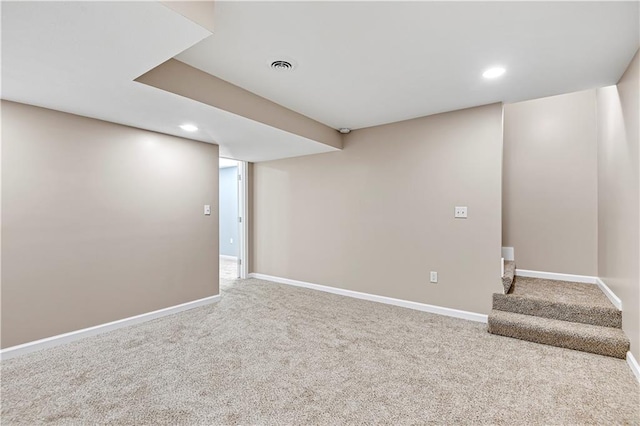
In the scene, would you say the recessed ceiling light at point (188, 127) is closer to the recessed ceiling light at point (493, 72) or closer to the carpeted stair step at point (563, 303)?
the recessed ceiling light at point (493, 72)

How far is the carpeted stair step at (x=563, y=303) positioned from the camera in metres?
2.63

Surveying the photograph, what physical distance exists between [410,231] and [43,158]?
12.4 ft

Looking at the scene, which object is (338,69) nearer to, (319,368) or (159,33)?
(159,33)

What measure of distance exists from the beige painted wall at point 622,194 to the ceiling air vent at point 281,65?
2490 mm

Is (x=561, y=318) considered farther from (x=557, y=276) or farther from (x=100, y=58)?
(x=100, y=58)

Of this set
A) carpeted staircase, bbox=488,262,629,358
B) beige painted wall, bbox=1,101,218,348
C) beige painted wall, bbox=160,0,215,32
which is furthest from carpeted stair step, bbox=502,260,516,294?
beige painted wall, bbox=1,101,218,348

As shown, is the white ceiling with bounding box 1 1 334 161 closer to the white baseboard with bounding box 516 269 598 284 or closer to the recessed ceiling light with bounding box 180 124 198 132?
the recessed ceiling light with bounding box 180 124 198 132

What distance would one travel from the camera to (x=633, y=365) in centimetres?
213

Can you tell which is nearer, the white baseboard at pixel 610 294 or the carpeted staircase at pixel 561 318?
the carpeted staircase at pixel 561 318

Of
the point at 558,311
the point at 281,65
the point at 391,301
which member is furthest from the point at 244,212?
the point at 558,311

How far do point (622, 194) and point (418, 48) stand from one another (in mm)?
2111

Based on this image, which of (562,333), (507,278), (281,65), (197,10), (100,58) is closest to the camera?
(197,10)

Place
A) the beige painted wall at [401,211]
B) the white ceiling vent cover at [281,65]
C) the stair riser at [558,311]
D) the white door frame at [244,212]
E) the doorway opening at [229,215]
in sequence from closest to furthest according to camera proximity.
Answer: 1. the white ceiling vent cover at [281,65]
2. the stair riser at [558,311]
3. the beige painted wall at [401,211]
4. the white door frame at [244,212]
5. the doorway opening at [229,215]

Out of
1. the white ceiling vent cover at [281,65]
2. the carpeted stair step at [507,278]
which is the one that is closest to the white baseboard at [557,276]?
the carpeted stair step at [507,278]
